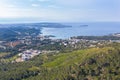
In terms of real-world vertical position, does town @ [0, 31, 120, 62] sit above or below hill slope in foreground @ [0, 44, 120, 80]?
below

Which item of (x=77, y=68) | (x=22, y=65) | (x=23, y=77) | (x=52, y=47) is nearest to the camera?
(x=77, y=68)

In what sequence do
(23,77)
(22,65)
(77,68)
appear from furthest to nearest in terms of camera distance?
(22,65) < (23,77) < (77,68)

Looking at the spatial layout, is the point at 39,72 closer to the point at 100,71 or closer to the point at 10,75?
the point at 10,75

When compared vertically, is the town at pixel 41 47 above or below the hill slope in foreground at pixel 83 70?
below

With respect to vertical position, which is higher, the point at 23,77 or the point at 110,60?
the point at 110,60

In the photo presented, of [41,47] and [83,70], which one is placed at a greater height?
[83,70]

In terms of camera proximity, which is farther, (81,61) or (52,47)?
(52,47)

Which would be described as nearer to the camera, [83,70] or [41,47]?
[83,70]

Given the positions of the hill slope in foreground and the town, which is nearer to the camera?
the hill slope in foreground

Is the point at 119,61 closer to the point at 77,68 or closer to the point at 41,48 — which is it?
the point at 77,68

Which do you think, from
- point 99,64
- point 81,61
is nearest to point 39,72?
point 81,61

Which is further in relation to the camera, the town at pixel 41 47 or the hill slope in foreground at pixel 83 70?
the town at pixel 41 47
